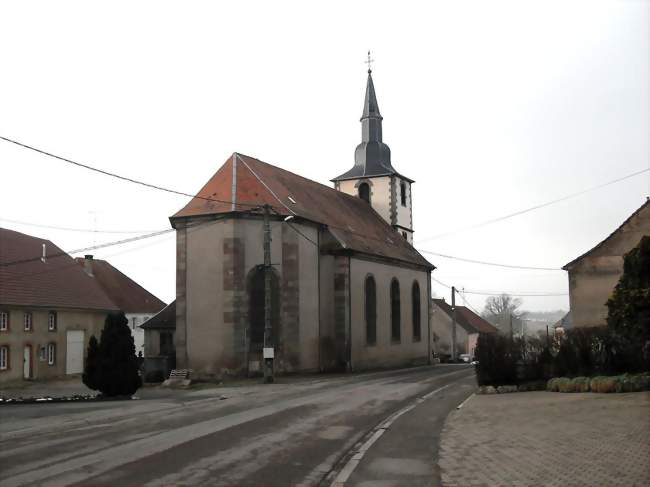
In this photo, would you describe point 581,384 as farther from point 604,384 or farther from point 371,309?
point 371,309

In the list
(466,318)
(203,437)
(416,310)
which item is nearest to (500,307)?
(466,318)

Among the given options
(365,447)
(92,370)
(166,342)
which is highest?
(166,342)

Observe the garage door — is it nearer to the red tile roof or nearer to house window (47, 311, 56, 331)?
house window (47, 311, 56, 331)

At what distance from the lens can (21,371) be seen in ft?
114

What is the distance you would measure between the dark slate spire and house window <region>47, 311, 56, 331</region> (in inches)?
904

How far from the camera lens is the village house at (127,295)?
5803cm

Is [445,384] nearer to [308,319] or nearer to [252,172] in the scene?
[308,319]

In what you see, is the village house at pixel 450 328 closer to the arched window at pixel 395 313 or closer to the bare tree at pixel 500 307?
the arched window at pixel 395 313

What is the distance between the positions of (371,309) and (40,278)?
19789 millimetres

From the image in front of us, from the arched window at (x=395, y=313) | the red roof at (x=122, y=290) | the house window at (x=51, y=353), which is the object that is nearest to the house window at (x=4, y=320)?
the house window at (x=51, y=353)

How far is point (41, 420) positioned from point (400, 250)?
3270cm

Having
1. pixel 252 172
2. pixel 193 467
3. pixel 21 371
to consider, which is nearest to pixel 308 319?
pixel 252 172

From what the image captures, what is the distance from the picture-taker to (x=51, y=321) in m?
38.5

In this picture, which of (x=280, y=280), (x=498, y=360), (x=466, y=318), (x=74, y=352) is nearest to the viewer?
(x=498, y=360)
